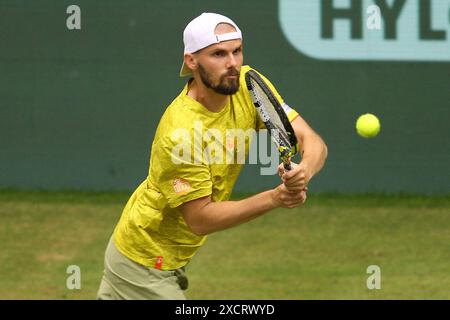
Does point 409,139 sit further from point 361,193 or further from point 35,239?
point 35,239

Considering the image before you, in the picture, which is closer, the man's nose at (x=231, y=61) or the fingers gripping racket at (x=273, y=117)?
the fingers gripping racket at (x=273, y=117)

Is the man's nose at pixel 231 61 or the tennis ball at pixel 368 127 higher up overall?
the man's nose at pixel 231 61

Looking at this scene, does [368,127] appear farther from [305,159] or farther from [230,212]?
[230,212]

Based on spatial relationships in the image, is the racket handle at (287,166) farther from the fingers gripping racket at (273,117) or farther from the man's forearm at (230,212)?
the man's forearm at (230,212)

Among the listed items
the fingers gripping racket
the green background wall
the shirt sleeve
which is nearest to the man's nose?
the fingers gripping racket

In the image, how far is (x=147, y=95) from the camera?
10.9 metres

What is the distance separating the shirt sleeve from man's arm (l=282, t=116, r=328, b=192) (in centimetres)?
48

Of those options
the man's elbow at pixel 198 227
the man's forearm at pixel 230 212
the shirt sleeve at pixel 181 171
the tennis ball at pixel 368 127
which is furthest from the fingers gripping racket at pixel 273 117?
the tennis ball at pixel 368 127

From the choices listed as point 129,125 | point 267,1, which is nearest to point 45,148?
point 129,125

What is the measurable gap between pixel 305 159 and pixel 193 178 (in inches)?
21.3

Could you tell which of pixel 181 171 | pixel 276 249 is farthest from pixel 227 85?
pixel 276 249

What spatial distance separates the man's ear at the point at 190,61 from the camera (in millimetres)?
5406

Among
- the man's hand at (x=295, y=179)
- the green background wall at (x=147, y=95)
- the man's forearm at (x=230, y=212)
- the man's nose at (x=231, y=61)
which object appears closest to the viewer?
the man's hand at (x=295, y=179)

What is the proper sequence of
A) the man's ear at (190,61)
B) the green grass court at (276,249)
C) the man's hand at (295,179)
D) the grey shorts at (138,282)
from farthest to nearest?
the green grass court at (276,249) < the grey shorts at (138,282) < the man's ear at (190,61) < the man's hand at (295,179)
